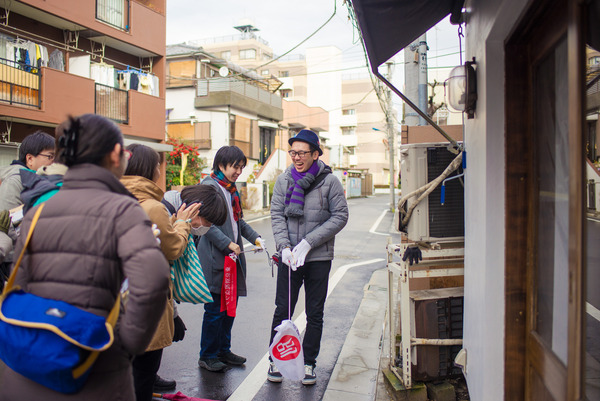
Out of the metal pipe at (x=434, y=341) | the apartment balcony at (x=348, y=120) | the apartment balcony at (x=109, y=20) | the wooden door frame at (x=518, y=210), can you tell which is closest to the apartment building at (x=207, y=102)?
the apartment balcony at (x=109, y=20)

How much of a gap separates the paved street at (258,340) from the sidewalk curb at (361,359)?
0.11 m

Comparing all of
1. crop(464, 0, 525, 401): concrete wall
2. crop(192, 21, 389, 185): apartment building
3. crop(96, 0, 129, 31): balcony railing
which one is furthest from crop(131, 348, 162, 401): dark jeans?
crop(192, 21, 389, 185): apartment building

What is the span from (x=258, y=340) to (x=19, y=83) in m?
11.4

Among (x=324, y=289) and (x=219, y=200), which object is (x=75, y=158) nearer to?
(x=219, y=200)

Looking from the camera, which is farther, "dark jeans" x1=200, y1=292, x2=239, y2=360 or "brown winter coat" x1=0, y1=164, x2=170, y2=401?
"dark jeans" x1=200, y1=292, x2=239, y2=360

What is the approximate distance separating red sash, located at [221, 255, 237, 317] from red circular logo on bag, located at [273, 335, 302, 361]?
0.62m

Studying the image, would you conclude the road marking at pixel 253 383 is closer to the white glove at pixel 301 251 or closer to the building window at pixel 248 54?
the white glove at pixel 301 251

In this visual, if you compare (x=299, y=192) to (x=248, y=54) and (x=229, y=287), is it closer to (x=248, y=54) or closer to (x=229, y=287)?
(x=229, y=287)

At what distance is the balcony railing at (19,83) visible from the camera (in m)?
12.2

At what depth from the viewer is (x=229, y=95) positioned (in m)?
27.6

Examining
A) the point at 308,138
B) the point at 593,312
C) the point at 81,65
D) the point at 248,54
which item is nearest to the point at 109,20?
the point at 81,65

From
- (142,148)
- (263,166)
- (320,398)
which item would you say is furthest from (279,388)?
(263,166)

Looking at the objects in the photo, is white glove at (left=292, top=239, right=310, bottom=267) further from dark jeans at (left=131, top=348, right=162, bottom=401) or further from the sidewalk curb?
dark jeans at (left=131, top=348, right=162, bottom=401)

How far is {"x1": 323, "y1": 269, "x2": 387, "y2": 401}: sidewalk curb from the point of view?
3.73 m
